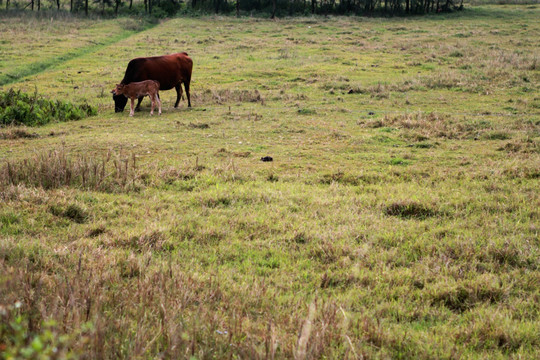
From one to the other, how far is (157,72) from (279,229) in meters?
11.6

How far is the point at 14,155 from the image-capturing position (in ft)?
31.7

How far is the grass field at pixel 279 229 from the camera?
128 inches

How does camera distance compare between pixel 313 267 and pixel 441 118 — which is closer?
pixel 313 267

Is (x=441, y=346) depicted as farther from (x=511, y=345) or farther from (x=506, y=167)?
(x=506, y=167)

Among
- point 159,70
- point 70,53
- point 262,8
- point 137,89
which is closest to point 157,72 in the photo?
point 159,70

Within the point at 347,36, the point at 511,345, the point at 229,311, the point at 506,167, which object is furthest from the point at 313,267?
the point at 347,36

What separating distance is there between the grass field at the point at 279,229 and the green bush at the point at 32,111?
0.71 meters

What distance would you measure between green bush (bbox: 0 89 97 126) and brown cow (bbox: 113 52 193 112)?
1565 mm

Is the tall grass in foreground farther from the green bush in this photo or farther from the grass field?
the green bush

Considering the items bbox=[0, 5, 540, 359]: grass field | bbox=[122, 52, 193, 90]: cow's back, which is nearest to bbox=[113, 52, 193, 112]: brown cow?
bbox=[122, 52, 193, 90]: cow's back

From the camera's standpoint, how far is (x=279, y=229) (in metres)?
6.11

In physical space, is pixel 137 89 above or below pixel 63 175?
above

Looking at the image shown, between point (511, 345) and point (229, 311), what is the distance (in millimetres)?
2249

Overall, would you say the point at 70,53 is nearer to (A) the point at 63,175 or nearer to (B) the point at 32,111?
(B) the point at 32,111
